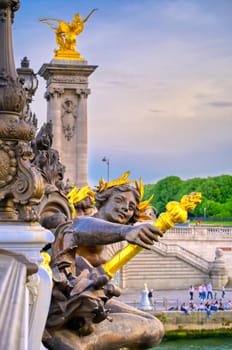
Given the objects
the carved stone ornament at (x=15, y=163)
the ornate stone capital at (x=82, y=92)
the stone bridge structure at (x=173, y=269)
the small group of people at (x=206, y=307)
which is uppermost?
the ornate stone capital at (x=82, y=92)

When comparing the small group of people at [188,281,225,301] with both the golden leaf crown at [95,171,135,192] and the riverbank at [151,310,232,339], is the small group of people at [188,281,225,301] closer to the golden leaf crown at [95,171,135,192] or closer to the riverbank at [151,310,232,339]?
the riverbank at [151,310,232,339]

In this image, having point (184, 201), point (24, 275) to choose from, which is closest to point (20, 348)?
point (24, 275)

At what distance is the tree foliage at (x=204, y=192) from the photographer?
78500mm

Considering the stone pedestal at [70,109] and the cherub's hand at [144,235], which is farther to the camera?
the stone pedestal at [70,109]

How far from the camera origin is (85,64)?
37.9 metres

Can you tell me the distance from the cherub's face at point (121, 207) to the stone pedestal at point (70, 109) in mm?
32540

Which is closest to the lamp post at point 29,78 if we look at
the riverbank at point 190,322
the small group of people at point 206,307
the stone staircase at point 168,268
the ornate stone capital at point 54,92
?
the riverbank at point 190,322

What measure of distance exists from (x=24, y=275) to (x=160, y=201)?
266ft

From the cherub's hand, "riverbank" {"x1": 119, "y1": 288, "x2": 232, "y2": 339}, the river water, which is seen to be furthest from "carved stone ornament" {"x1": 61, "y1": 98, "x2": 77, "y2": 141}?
the cherub's hand

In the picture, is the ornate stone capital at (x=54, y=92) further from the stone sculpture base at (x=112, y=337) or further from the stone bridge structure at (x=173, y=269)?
the stone sculpture base at (x=112, y=337)

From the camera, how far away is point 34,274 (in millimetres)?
4035

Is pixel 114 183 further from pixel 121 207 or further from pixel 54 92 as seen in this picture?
pixel 54 92

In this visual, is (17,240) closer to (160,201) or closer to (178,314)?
(178,314)

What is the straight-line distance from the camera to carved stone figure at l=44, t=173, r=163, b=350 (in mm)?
4512
